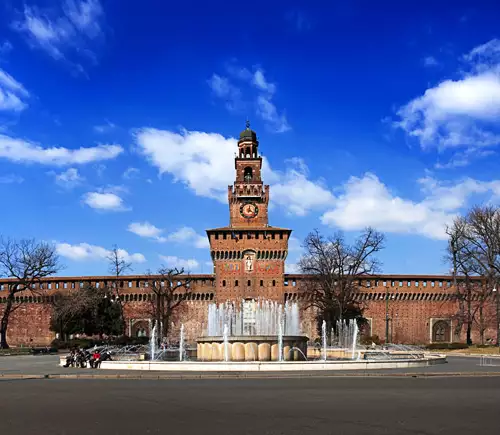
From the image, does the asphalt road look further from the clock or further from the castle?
the clock

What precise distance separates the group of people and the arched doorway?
3918 cm

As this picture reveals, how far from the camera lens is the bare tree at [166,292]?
5294 centimetres

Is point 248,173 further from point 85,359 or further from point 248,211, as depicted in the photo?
point 85,359

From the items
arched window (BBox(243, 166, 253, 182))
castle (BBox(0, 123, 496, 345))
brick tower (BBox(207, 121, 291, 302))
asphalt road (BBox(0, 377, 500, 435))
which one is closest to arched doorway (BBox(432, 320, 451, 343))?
castle (BBox(0, 123, 496, 345))

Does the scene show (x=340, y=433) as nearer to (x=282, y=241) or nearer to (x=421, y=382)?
(x=421, y=382)

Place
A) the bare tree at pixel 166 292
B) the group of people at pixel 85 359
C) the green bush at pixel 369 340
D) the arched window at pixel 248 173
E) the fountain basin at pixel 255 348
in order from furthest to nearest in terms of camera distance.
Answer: the arched window at pixel 248 173, the bare tree at pixel 166 292, the green bush at pixel 369 340, the fountain basin at pixel 255 348, the group of people at pixel 85 359

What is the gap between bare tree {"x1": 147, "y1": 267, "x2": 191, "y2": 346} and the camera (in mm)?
52938

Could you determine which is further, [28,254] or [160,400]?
[28,254]

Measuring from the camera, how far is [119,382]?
15.6 meters

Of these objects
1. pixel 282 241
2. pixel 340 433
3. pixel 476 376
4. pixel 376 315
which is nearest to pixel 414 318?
pixel 376 315

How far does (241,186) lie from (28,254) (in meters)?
21.5

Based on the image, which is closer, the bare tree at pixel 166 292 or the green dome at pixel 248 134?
the bare tree at pixel 166 292

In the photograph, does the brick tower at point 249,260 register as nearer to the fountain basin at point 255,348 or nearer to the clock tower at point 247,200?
the clock tower at point 247,200

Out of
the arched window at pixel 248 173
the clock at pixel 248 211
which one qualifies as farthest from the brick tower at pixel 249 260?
the arched window at pixel 248 173
